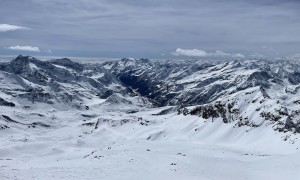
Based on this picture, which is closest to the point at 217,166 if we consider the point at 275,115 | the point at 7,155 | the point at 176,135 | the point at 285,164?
the point at 285,164

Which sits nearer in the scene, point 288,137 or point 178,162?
point 178,162

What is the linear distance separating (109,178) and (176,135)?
4220 inches

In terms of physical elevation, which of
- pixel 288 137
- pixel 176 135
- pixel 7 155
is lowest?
pixel 7 155

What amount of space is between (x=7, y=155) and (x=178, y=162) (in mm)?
163149

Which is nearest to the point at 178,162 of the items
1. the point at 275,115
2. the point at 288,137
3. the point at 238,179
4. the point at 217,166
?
the point at 217,166

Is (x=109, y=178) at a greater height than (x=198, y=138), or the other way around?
(x=109, y=178)

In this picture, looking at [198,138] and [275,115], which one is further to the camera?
[198,138]

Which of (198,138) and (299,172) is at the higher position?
(299,172)

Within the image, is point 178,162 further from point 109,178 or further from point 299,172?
point 299,172

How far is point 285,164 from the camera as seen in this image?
183ft

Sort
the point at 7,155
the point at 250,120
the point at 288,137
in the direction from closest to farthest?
the point at 288,137, the point at 250,120, the point at 7,155

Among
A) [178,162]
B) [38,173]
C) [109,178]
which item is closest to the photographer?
[109,178]

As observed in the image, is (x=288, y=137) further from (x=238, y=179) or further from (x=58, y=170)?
(x=58, y=170)

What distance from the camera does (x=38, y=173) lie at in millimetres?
50125
